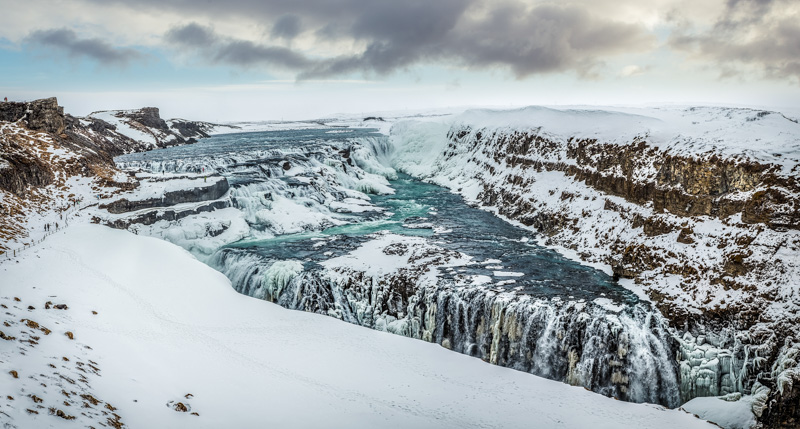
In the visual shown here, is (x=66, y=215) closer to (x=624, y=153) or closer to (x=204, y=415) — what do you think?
(x=204, y=415)

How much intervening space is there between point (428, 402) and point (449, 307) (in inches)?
223

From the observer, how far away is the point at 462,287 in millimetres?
23438

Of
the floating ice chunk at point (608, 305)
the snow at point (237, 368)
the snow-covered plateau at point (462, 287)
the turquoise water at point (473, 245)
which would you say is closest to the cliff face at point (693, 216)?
the snow-covered plateau at point (462, 287)

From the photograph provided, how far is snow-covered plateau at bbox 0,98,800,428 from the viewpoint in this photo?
685 inches

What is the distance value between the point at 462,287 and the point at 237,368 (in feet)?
35.3

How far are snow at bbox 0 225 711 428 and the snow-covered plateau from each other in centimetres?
12

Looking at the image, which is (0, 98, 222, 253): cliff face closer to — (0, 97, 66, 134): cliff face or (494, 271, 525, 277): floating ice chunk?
(0, 97, 66, 134): cliff face

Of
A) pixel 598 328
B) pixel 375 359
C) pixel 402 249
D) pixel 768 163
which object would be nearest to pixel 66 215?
pixel 402 249

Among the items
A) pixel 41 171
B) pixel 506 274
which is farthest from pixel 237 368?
pixel 41 171

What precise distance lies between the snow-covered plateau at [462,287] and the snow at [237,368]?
0.39 ft

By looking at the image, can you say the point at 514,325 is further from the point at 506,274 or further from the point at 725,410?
the point at 725,410

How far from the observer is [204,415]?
51.0 feet

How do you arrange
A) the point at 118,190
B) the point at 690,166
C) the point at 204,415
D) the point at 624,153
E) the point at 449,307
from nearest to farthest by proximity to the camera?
1. the point at 204,415
2. the point at 449,307
3. the point at 690,166
4. the point at 624,153
5. the point at 118,190

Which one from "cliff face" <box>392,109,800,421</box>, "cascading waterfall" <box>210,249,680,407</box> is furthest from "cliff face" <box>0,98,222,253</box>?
"cliff face" <box>392,109,800,421</box>
